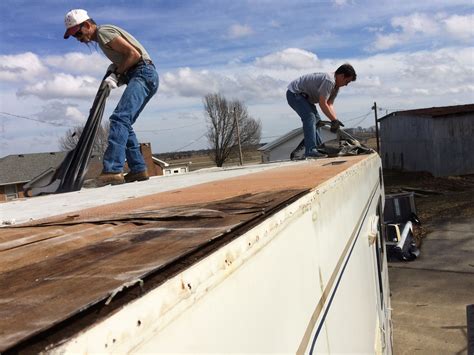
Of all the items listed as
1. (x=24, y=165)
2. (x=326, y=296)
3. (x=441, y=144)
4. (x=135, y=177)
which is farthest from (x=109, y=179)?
(x=24, y=165)

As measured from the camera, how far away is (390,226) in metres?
15.3

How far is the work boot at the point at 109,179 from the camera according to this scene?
410 cm

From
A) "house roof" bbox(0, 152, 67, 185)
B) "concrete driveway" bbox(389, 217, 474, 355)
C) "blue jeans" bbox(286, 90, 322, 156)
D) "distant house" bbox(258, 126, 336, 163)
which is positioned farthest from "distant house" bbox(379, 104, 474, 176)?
"blue jeans" bbox(286, 90, 322, 156)

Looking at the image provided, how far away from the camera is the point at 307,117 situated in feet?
22.4

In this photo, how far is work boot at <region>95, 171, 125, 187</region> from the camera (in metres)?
4.10

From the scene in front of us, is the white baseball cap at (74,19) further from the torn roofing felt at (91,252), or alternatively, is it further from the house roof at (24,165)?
the house roof at (24,165)

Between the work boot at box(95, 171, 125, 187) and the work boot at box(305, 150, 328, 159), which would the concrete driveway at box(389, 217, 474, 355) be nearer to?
the work boot at box(305, 150, 328, 159)

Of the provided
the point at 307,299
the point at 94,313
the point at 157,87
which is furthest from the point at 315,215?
the point at 157,87

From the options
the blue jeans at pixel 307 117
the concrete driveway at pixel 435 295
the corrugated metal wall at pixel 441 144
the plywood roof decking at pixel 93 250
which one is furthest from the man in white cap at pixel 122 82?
the corrugated metal wall at pixel 441 144

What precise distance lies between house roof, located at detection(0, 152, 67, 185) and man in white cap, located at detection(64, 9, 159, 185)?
32.8 m

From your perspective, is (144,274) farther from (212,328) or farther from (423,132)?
(423,132)

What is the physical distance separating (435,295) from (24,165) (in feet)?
116

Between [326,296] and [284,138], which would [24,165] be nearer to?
[284,138]

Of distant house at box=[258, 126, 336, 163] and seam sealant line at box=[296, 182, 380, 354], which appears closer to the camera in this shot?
seam sealant line at box=[296, 182, 380, 354]
